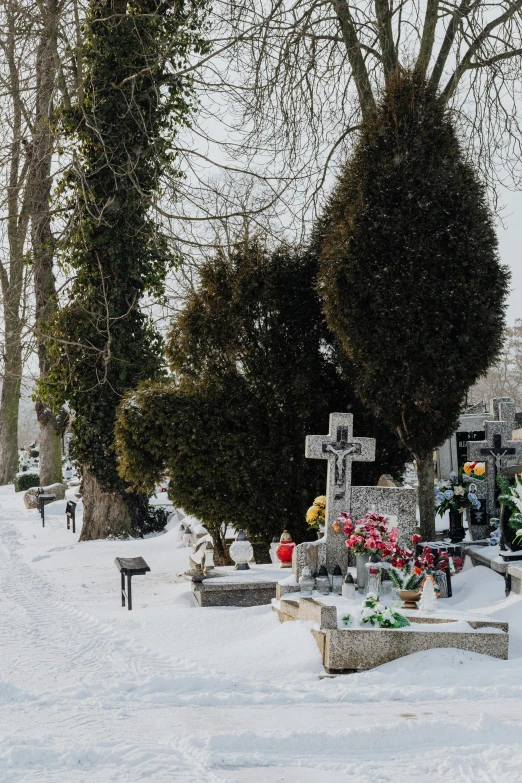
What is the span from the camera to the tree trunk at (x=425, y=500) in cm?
1080

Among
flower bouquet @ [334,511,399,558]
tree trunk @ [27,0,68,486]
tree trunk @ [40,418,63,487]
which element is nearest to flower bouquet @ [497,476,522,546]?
flower bouquet @ [334,511,399,558]

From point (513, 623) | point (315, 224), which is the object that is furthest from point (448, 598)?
point (315, 224)

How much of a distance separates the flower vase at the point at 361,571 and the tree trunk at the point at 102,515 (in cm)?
816

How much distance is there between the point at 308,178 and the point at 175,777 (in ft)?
34.3

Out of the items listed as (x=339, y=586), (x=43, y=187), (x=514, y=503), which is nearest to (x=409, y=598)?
(x=339, y=586)

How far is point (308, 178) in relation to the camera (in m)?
13.5

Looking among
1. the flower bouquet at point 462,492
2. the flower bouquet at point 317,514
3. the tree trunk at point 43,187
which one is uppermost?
the tree trunk at point 43,187

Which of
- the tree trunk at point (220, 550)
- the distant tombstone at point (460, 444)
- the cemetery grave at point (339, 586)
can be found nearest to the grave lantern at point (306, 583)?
the cemetery grave at point (339, 586)

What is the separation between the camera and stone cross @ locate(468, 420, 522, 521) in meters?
11.0

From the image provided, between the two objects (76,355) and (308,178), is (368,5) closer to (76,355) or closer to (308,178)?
(308,178)

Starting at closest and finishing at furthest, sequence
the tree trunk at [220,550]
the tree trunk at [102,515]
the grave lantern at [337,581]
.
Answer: the grave lantern at [337,581] → the tree trunk at [220,550] → the tree trunk at [102,515]

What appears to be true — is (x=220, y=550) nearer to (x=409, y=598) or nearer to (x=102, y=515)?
(x=102, y=515)

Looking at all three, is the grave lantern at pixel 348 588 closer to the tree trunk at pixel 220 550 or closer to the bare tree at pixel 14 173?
the tree trunk at pixel 220 550

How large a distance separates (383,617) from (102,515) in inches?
384
